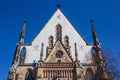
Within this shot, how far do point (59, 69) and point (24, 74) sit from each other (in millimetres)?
4792

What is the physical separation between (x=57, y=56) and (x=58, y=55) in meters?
0.23

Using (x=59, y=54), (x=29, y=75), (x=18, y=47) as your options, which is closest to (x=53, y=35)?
(x=59, y=54)

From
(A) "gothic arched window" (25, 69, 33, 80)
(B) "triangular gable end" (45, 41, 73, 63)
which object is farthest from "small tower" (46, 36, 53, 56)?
(A) "gothic arched window" (25, 69, 33, 80)

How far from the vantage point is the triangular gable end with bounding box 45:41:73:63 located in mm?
25203

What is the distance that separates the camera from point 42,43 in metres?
27.6

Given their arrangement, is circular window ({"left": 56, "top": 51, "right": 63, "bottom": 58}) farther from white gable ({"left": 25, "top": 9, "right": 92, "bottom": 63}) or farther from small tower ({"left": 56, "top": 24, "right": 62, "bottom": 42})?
small tower ({"left": 56, "top": 24, "right": 62, "bottom": 42})

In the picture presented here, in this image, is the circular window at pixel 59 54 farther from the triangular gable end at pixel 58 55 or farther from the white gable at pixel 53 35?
the white gable at pixel 53 35

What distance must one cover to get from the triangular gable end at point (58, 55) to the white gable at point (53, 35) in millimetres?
1172

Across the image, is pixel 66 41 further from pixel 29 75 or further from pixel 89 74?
pixel 29 75

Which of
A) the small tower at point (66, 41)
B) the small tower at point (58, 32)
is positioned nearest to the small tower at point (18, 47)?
the small tower at point (58, 32)

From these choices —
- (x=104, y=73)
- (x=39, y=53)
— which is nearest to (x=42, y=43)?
(x=39, y=53)

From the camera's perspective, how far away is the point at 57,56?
2572 centimetres

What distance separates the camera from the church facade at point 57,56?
23.9 metres

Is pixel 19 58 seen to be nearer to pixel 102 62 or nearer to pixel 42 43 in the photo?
pixel 42 43
